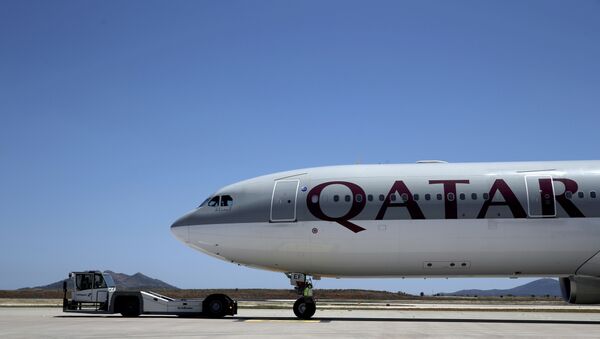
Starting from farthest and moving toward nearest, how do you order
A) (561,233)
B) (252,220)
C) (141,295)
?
1. (141,295)
2. (252,220)
3. (561,233)

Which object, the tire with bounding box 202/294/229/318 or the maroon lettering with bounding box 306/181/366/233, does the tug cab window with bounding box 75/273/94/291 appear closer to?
the tire with bounding box 202/294/229/318

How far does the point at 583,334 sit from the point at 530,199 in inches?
269

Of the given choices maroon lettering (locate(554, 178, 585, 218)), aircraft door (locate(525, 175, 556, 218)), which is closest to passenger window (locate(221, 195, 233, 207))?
aircraft door (locate(525, 175, 556, 218))

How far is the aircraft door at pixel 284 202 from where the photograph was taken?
2556cm

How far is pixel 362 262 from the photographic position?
25422 millimetres

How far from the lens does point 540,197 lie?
2430 centimetres

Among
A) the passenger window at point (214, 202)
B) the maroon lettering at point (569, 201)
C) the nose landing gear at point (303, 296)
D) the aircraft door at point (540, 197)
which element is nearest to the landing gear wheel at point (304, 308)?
the nose landing gear at point (303, 296)

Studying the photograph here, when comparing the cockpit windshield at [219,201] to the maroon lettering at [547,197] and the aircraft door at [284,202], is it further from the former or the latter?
the maroon lettering at [547,197]

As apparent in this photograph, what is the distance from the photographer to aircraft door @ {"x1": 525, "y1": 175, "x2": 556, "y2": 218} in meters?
24.1

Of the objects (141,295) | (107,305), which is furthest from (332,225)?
(107,305)

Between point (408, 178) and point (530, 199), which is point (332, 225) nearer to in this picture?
point (408, 178)

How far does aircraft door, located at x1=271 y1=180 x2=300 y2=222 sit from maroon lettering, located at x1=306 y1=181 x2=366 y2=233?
674mm

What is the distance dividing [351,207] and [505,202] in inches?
235

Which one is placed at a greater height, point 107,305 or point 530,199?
point 530,199
